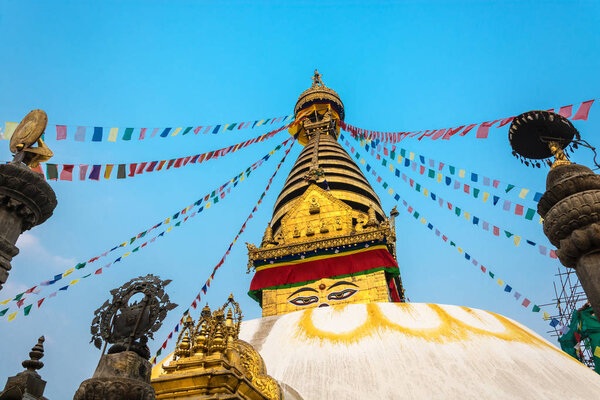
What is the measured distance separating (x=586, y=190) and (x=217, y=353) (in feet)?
15.6

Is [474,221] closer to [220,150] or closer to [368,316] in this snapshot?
[368,316]

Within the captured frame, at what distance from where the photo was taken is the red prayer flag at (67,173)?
26.8 feet

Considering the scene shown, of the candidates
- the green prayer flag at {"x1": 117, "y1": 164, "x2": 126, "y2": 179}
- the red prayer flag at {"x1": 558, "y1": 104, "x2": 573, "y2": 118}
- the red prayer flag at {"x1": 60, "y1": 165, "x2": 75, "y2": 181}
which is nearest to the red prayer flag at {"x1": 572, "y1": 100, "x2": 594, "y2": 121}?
the red prayer flag at {"x1": 558, "y1": 104, "x2": 573, "y2": 118}

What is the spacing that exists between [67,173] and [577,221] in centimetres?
854

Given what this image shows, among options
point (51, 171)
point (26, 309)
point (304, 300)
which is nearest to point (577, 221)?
point (51, 171)

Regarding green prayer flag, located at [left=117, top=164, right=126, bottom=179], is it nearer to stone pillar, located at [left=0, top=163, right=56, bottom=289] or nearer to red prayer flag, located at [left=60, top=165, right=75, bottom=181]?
red prayer flag, located at [left=60, top=165, right=75, bottom=181]

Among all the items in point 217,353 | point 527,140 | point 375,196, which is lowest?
point 217,353

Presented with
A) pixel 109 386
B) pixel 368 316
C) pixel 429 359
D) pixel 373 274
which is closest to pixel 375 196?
pixel 373 274

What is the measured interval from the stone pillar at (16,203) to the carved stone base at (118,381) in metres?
2.51

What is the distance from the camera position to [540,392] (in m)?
5.57

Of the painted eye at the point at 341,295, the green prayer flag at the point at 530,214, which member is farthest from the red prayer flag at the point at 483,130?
the painted eye at the point at 341,295

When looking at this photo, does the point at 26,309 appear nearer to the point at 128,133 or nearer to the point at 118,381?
the point at 128,133

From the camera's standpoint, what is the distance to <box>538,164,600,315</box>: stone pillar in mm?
4691

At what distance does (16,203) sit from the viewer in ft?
18.1
